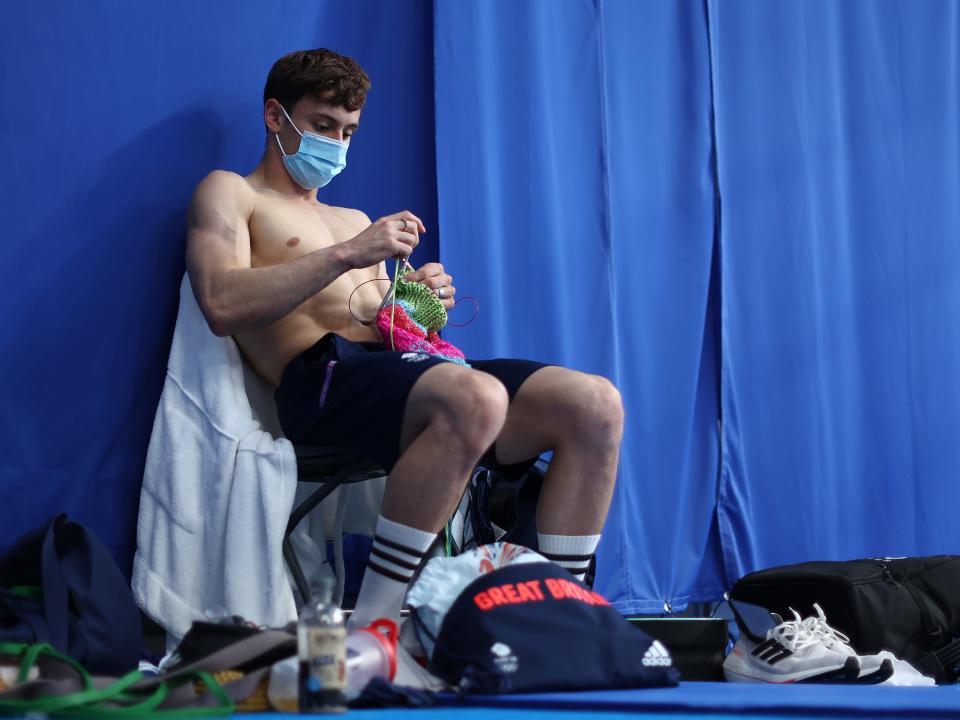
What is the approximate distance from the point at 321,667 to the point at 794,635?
3.34ft

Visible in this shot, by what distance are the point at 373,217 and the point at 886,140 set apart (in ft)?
4.80

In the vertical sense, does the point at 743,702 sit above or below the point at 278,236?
below

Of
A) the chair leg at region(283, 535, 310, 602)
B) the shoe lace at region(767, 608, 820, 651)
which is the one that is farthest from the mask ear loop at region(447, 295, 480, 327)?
the shoe lace at region(767, 608, 820, 651)

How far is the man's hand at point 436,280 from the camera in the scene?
82.7 inches

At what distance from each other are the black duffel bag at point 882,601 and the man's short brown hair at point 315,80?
1.25m

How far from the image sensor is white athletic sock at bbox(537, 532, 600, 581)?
1807mm

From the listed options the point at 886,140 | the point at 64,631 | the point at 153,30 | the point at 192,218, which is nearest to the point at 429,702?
the point at 64,631

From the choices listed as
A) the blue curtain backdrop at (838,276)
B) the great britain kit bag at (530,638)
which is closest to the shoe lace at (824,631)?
the great britain kit bag at (530,638)

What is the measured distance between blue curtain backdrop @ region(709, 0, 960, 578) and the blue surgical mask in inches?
42.2

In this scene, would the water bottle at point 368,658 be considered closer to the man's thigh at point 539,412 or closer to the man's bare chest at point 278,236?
the man's thigh at point 539,412

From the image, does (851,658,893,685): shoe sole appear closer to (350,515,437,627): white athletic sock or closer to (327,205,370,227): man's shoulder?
(350,515,437,627): white athletic sock

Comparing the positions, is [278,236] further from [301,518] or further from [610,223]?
[610,223]

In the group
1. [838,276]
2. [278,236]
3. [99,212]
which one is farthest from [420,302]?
[838,276]

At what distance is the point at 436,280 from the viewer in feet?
6.91
